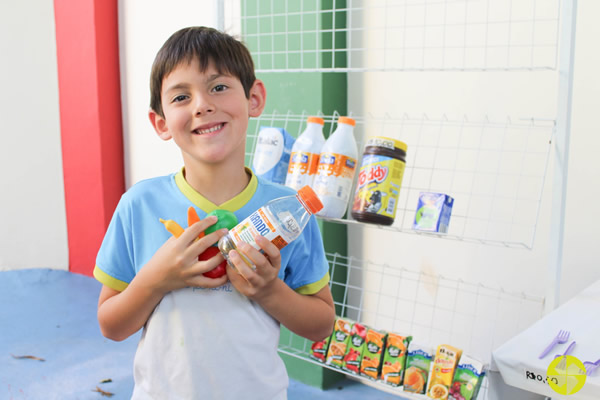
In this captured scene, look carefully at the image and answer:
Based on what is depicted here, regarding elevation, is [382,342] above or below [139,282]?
below

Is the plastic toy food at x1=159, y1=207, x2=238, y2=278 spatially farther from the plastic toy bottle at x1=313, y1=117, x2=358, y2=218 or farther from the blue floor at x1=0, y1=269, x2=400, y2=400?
the blue floor at x1=0, y1=269, x2=400, y2=400

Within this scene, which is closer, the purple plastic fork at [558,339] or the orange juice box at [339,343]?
the purple plastic fork at [558,339]

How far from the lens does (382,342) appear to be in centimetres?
175

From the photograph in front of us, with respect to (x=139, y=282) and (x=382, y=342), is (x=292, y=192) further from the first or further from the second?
(x=382, y=342)

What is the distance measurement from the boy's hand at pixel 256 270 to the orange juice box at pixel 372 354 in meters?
0.90

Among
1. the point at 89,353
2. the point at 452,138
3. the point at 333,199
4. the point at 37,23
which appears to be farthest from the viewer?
the point at 37,23

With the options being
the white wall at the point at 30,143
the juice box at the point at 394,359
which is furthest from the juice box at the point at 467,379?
the white wall at the point at 30,143

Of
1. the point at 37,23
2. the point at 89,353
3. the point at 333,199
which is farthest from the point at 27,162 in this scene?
the point at 333,199

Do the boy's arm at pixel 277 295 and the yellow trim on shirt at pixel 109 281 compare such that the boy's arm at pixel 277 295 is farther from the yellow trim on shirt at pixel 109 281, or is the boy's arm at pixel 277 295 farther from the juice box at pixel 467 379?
the juice box at pixel 467 379

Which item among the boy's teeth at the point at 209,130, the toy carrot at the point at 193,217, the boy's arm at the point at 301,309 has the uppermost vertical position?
the boy's teeth at the point at 209,130

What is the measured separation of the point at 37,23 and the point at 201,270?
3.16 metres

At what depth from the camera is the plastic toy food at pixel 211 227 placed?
92cm

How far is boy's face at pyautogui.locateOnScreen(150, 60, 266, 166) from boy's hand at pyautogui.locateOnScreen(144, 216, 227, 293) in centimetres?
13

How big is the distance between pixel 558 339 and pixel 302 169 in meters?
0.88
